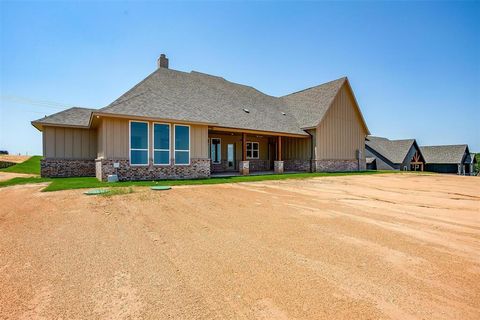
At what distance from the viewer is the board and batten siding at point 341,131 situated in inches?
800

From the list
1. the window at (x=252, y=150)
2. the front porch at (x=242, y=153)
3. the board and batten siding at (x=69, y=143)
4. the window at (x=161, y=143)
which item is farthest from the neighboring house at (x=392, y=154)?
the board and batten siding at (x=69, y=143)

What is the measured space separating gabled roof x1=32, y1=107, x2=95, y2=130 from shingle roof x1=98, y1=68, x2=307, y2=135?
4699 mm

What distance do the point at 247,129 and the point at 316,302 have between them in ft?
47.2

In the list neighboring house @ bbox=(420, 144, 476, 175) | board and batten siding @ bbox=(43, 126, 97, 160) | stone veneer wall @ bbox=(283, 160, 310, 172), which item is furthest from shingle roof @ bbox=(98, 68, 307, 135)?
neighboring house @ bbox=(420, 144, 476, 175)

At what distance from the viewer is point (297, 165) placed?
21.1 m

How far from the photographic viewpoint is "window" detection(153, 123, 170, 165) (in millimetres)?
13055

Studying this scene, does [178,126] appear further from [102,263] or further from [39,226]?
[102,263]

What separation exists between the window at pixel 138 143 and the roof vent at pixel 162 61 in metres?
8.37

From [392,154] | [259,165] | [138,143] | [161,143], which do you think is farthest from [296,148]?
[392,154]

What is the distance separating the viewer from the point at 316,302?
2422 millimetres

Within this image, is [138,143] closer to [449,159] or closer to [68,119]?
[68,119]

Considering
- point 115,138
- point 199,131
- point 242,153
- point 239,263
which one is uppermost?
point 199,131

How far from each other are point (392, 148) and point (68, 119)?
3842 cm

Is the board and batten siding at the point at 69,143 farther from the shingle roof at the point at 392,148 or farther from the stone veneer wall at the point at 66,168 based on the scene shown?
the shingle roof at the point at 392,148
